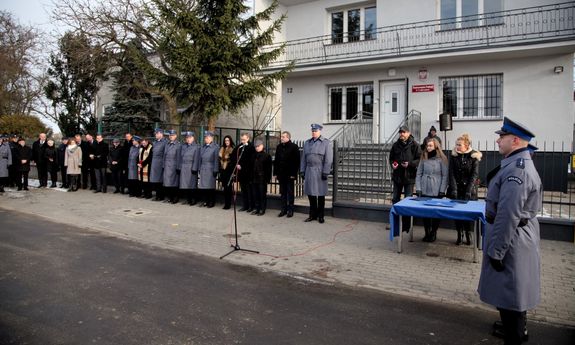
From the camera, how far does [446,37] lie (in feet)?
50.8

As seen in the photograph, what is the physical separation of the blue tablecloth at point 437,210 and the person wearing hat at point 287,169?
3646 millimetres

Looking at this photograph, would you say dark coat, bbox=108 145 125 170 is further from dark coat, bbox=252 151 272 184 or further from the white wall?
the white wall

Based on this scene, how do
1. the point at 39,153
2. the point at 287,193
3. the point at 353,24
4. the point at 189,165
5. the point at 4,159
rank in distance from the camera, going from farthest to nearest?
the point at 353,24 < the point at 39,153 < the point at 4,159 < the point at 189,165 < the point at 287,193

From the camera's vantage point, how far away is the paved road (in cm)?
395

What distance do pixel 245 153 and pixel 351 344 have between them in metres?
7.36

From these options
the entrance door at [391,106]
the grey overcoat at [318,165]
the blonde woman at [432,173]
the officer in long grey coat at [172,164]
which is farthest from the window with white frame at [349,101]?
the blonde woman at [432,173]

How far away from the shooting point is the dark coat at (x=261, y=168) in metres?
10.4

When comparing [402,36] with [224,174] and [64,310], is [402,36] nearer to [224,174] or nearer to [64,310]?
[224,174]

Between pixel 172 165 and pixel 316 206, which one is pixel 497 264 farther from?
pixel 172 165

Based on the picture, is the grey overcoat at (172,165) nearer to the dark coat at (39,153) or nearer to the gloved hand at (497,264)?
the dark coat at (39,153)

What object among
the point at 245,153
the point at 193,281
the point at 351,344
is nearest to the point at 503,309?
the point at 351,344

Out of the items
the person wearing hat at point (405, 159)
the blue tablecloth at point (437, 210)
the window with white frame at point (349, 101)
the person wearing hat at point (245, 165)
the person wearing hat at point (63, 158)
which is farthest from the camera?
the window with white frame at point (349, 101)

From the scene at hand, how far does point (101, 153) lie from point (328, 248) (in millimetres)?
10058

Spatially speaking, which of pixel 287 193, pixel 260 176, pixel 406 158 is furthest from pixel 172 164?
pixel 406 158
